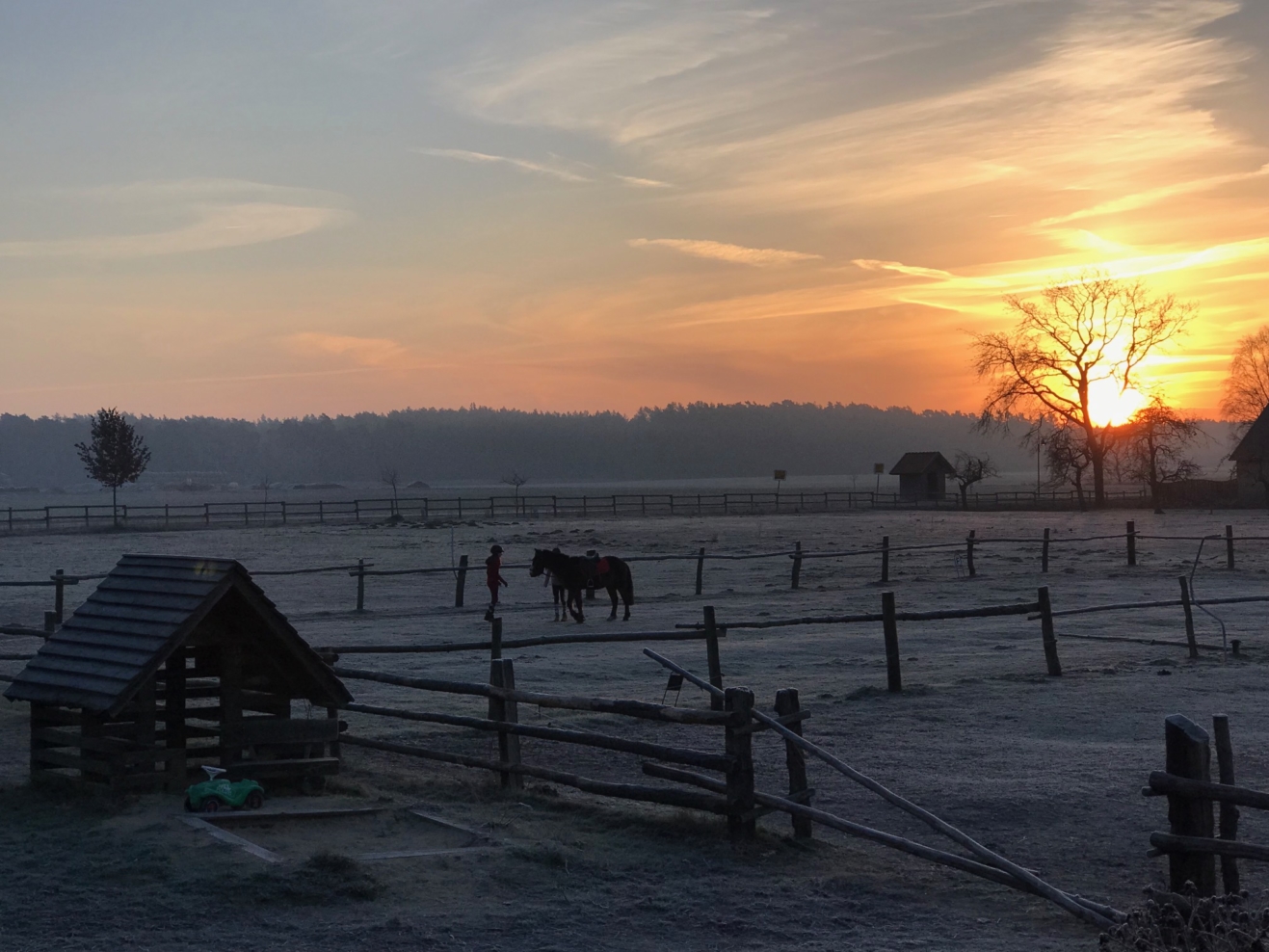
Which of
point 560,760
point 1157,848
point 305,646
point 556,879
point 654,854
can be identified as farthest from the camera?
point 560,760

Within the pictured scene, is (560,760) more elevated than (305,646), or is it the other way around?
(305,646)

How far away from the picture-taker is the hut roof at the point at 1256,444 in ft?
204

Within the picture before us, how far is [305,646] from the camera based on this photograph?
27.8 feet

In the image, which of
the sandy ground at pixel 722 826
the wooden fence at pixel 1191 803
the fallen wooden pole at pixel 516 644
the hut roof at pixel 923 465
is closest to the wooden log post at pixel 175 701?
the sandy ground at pixel 722 826

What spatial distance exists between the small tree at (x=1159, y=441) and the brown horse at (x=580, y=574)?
54.0 metres

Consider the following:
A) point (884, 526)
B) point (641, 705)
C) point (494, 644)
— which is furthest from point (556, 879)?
point (884, 526)

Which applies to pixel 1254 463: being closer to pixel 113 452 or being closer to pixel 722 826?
pixel 113 452

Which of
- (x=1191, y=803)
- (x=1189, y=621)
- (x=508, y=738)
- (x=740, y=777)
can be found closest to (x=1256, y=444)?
(x=1189, y=621)

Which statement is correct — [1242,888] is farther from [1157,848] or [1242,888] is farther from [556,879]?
[556,879]

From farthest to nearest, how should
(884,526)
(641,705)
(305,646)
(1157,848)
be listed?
(884,526) < (305,646) < (641,705) < (1157,848)

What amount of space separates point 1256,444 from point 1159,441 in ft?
27.0

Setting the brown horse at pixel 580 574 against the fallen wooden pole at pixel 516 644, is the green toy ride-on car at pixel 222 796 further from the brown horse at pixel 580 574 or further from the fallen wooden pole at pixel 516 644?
the brown horse at pixel 580 574

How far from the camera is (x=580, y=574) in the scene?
69.6ft

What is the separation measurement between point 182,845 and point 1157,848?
206 inches
